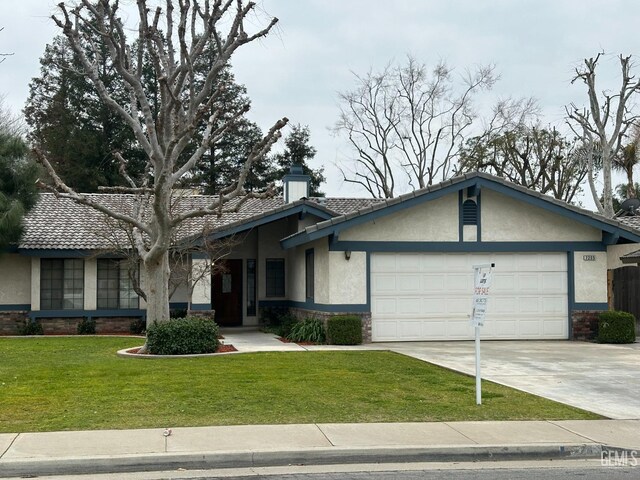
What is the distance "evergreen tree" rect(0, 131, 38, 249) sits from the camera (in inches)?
860

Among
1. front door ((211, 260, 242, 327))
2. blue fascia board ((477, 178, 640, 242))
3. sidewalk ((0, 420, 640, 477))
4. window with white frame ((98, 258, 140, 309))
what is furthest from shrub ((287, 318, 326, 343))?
sidewalk ((0, 420, 640, 477))

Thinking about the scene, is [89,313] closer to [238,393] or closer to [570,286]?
[238,393]

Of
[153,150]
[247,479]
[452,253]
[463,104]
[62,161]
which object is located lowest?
[247,479]

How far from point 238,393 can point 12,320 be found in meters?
14.3

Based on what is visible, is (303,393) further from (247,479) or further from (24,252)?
(24,252)

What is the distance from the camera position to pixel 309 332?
19781 mm

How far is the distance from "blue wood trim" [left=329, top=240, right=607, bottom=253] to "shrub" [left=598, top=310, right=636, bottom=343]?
1.91m

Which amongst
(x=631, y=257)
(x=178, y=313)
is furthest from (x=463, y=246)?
(x=178, y=313)

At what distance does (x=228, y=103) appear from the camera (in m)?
49.6

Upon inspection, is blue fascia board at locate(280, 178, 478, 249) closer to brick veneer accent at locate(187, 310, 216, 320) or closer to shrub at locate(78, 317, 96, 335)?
brick veneer accent at locate(187, 310, 216, 320)

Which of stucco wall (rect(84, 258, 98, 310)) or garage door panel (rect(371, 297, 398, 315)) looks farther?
stucco wall (rect(84, 258, 98, 310))

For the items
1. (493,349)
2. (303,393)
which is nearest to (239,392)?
(303,393)

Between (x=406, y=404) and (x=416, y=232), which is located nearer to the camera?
(x=406, y=404)

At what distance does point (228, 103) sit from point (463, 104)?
1521 centimetres
